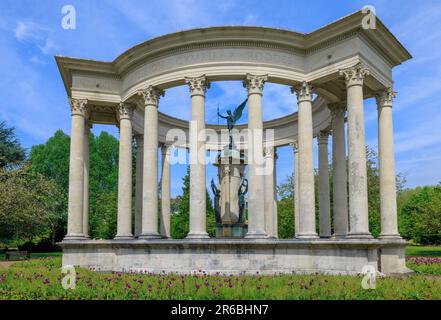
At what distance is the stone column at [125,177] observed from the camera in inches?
1821

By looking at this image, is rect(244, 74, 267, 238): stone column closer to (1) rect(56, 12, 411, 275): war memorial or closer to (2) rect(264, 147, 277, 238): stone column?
(1) rect(56, 12, 411, 275): war memorial

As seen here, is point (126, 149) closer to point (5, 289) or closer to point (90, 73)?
point (90, 73)

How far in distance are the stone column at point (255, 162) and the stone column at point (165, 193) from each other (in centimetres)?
1756

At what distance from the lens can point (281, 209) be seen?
95312mm

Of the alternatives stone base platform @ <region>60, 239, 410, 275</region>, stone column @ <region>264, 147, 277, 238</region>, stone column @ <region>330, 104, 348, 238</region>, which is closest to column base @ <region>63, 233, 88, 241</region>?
stone base platform @ <region>60, 239, 410, 275</region>

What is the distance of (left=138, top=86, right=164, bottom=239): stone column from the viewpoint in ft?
141

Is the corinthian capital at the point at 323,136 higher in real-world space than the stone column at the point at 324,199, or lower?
higher

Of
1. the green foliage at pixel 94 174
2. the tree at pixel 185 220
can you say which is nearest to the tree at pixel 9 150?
the green foliage at pixel 94 174

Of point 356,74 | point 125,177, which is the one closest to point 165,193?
point 125,177

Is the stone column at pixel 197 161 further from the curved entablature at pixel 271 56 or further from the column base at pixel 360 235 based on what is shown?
the column base at pixel 360 235

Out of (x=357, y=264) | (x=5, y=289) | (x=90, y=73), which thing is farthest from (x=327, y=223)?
(x=5, y=289)

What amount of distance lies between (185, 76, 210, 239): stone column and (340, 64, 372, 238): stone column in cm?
1221

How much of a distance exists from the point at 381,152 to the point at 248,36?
Answer: 649 inches
